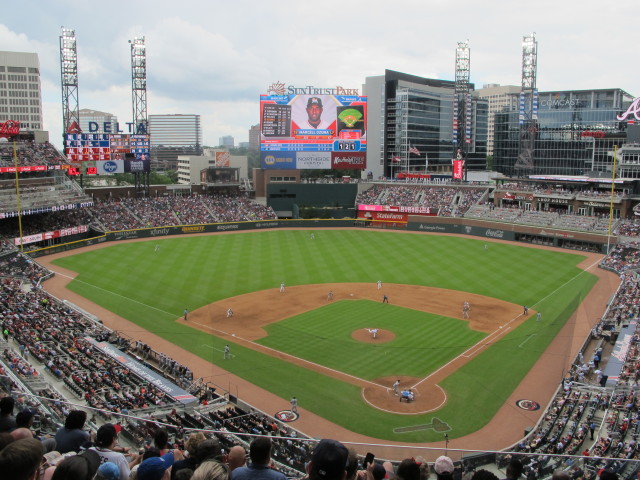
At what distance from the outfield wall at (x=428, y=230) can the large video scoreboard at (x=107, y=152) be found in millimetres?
9678

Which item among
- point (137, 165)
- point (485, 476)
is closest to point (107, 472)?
point (485, 476)

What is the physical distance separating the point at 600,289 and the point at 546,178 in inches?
1236

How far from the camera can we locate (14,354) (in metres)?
23.5

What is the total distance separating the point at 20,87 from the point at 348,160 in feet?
318

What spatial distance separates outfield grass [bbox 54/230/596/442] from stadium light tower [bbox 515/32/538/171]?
24741 millimetres

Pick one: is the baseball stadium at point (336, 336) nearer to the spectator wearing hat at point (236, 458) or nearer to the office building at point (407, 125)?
the spectator wearing hat at point (236, 458)

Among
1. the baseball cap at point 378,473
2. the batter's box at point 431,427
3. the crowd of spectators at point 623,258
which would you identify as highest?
the baseball cap at point 378,473

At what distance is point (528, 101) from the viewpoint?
80.8 meters

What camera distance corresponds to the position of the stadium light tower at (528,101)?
249 ft

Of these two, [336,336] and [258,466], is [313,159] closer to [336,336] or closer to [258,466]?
[336,336]

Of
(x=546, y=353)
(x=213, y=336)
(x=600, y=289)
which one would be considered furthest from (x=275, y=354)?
(x=600, y=289)

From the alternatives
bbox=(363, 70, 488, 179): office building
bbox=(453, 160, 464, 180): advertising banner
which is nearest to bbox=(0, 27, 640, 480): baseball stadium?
bbox=(453, 160, 464, 180): advertising banner

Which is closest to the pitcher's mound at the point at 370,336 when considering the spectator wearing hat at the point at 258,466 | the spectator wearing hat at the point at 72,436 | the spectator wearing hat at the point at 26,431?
the spectator wearing hat at the point at 26,431

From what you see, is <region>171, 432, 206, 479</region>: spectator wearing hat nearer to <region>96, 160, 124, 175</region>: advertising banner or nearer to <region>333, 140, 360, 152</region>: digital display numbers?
<region>96, 160, 124, 175</region>: advertising banner
